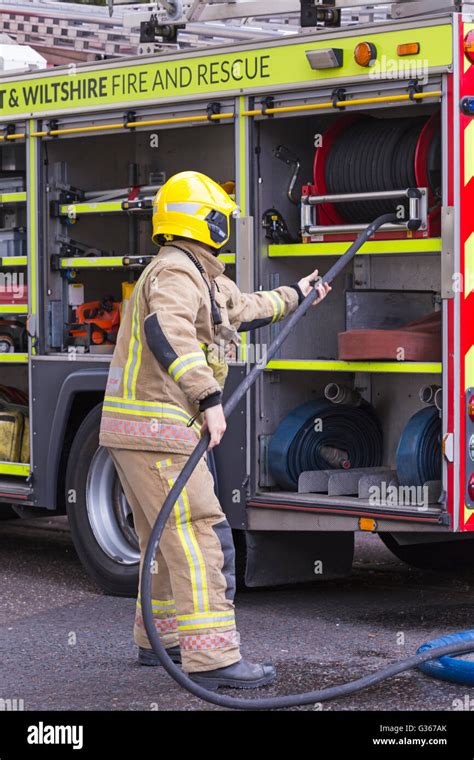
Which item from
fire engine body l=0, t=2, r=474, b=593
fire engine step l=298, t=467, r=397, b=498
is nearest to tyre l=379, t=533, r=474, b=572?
fire engine body l=0, t=2, r=474, b=593

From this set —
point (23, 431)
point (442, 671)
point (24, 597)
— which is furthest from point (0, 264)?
point (442, 671)

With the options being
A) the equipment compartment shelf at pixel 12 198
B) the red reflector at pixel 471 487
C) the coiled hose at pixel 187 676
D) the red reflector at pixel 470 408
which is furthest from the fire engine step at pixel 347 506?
the equipment compartment shelf at pixel 12 198

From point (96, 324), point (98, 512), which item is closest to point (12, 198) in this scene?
point (96, 324)

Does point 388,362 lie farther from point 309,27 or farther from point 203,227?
point 309,27

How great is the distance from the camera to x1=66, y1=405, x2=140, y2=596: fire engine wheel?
25.1ft

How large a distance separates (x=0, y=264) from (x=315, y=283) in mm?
2422

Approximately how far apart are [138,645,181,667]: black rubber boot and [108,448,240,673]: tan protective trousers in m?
0.40

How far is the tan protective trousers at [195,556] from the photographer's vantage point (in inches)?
221

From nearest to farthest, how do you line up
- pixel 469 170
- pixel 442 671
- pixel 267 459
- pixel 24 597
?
pixel 442 671
pixel 469 170
pixel 267 459
pixel 24 597

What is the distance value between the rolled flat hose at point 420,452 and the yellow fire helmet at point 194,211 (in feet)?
4.33

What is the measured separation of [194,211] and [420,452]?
1.52 m

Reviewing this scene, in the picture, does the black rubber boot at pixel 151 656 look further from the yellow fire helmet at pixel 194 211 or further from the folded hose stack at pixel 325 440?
the yellow fire helmet at pixel 194 211

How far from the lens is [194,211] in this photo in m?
5.82

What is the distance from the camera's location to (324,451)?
23.3ft
